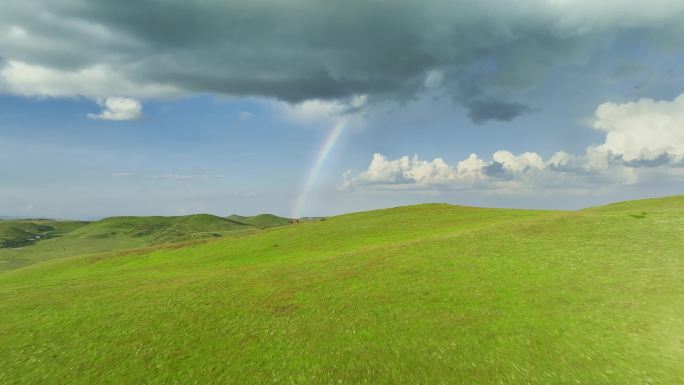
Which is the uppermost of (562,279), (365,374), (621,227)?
(621,227)

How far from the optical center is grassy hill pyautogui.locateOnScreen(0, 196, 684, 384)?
18641 millimetres

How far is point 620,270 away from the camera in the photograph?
Answer: 31.0 m

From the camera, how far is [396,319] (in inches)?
977

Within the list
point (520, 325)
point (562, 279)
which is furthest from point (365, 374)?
point (562, 279)

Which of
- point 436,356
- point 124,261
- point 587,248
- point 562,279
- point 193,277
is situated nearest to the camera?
point 436,356

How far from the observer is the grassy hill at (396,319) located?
18.6m

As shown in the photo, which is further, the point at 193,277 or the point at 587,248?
the point at 193,277

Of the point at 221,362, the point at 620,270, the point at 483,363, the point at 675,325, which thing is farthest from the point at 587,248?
the point at 221,362

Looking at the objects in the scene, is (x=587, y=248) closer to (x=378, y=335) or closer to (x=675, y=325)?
(x=675, y=325)

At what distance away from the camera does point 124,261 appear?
70.0 meters

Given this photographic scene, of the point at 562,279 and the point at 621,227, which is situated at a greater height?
the point at 621,227

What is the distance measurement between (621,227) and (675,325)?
1073 inches

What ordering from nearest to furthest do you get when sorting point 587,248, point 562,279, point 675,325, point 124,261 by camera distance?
point 675,325
point 562,279
point 587,248
point 124,261

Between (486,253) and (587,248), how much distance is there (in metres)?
10.3
